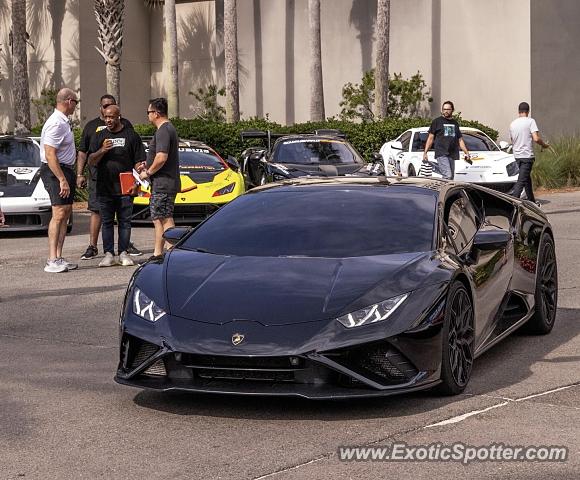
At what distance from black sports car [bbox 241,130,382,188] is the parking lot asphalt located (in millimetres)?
10893

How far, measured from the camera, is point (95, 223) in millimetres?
15070

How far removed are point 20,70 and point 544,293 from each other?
925 inches

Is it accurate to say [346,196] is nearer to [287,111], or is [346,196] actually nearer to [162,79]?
[287,111]

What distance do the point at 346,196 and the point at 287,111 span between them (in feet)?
90.9

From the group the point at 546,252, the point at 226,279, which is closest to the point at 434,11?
the point at 546,252

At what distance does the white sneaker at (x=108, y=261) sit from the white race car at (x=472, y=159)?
310 inches

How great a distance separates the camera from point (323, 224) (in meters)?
8.09

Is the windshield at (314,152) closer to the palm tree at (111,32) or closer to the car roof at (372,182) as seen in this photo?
the car roof at (372,182)

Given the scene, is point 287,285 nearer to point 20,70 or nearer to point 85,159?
point 85,159

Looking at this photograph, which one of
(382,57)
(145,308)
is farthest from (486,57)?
(145,308)

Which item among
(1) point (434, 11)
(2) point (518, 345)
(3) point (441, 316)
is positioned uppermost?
(1) point (434, 11)

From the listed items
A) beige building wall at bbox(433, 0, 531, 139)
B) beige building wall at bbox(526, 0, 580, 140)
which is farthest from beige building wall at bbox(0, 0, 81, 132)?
beige building wall at bbox(526, 0, 580, 140)

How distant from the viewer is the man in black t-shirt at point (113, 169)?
47.6 feet

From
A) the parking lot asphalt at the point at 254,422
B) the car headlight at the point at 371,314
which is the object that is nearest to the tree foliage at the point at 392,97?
the parking lot asphalt at the point at 254,422
